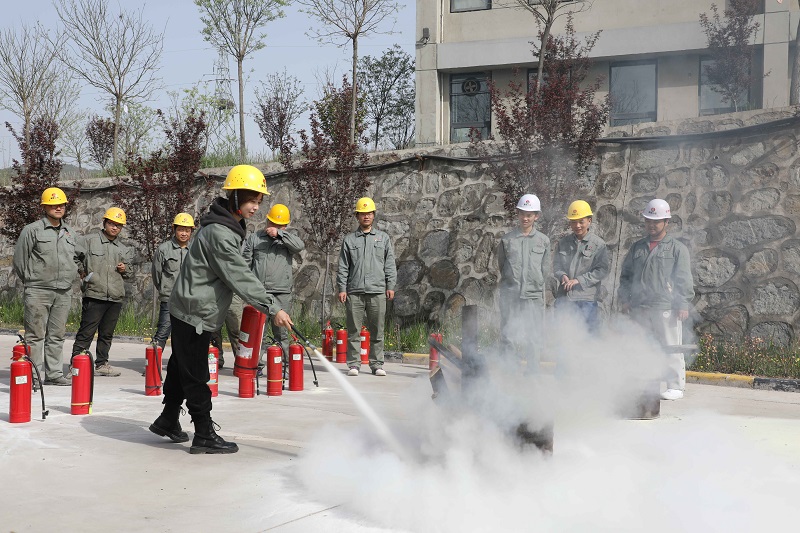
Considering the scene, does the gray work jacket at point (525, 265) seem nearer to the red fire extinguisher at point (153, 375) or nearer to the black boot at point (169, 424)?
the red fire extinguisher at point (153, 375)

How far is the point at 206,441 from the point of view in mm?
5855

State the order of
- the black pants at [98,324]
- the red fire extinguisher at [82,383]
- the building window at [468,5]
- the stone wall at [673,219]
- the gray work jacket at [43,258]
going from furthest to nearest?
1. the building window at [468,5]
2. the stone wall at [673,219]
3. the black pants at [98,324]
4. the gray work jacket at [43,258]
5. the red fire extinguisher at [82,383]

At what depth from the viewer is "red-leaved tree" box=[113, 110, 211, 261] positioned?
14.8 meters

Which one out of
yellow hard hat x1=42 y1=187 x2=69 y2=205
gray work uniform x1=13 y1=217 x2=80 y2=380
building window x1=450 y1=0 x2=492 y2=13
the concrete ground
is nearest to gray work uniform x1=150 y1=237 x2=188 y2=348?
gray work uniform x1=13 y1=217 x2=80 y2=380

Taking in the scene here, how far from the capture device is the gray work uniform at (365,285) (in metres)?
10.6

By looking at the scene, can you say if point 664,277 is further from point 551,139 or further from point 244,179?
point 244,179

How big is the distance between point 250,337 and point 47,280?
10.1ft

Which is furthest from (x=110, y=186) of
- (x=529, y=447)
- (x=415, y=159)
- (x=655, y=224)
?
(x=529, y=447)

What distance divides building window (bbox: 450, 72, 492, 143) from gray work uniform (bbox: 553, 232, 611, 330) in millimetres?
14967

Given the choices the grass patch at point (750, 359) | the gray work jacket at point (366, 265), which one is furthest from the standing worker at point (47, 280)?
the grass patch at point (750, 359)

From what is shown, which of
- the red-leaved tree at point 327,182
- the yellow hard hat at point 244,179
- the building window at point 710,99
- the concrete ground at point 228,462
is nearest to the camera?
the concrete ground at point 228,462

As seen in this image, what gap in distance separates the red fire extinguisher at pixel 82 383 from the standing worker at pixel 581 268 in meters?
4.74

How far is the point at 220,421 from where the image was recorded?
7.13 m

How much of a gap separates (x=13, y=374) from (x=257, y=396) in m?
2.58
